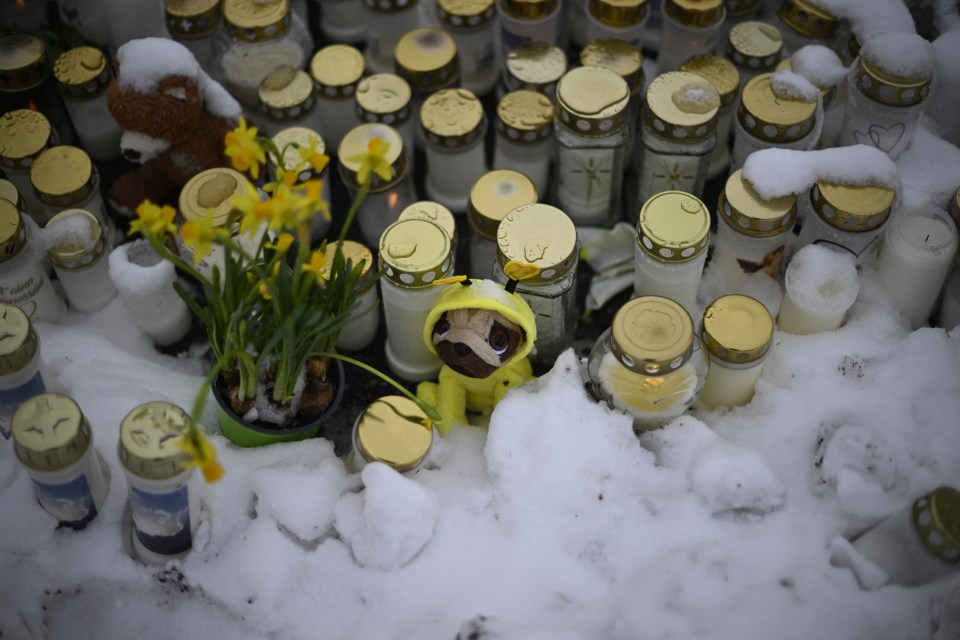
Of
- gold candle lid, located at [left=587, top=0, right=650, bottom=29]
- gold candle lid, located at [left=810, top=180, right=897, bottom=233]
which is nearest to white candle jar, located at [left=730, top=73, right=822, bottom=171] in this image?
gold candle lid, located at [left=810, top=180, right=897, bottom=233]

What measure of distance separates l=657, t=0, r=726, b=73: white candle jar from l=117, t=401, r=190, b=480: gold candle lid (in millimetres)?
869

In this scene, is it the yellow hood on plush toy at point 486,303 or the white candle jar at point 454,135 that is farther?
the white candle jar at point 454,135

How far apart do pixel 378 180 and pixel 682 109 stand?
383 mm

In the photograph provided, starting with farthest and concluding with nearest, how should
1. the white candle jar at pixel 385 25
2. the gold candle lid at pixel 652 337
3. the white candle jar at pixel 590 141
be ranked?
the white candle jar at pixel 385 25, the white candle jar at pixel 590 141, the gold candle lid at pixel 652 337

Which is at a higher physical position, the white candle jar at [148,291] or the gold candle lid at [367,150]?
the gold candle lid at [367,150]

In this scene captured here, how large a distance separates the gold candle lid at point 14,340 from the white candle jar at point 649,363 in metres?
0.58

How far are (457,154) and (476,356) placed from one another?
0.36 meters

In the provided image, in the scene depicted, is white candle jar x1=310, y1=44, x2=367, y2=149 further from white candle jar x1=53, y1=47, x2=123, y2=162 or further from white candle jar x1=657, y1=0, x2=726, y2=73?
white candle jar x1=657, y1=0, x2=726, y2=73

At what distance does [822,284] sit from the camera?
112 centimetres

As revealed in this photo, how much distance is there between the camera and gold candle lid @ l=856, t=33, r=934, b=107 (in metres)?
1.14

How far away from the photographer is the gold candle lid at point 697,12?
1322 millimetres

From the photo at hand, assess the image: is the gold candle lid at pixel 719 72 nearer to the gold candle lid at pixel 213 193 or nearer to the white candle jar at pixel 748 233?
the white candle jar at pixel 748 233

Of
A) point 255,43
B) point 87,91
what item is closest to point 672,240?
point 255,43

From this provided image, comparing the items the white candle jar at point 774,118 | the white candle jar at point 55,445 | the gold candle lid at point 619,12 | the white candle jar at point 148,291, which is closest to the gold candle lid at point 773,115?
the white candle jar at point 774,118
